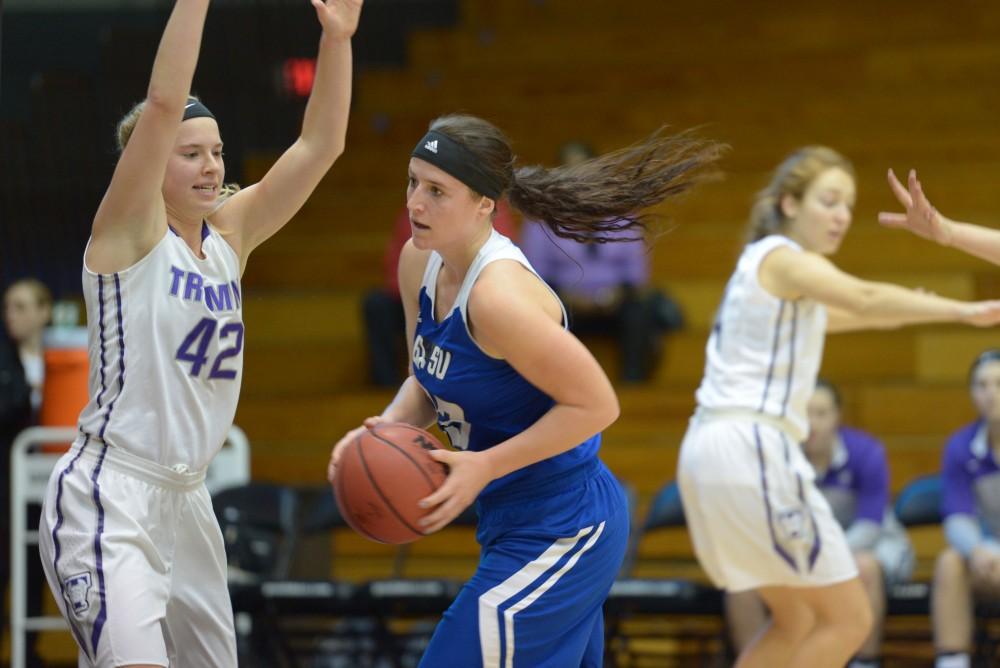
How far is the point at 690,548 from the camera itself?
8.37m

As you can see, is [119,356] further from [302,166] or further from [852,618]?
[852,618]

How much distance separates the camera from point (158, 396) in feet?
12.0

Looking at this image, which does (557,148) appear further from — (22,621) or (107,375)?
(107,375)

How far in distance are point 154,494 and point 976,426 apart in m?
4.39

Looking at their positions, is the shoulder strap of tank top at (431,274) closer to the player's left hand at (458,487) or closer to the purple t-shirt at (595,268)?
the player's left hand at (458,487)

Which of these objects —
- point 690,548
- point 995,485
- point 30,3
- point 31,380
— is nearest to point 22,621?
point 31,380

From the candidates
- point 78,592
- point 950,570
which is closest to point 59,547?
point 78,592

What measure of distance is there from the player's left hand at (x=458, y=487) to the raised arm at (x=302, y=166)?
1001 mm

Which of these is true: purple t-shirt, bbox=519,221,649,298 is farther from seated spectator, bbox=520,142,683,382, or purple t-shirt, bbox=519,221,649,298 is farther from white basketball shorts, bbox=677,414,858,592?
white basketball shorts, bbox=677,414,858,592

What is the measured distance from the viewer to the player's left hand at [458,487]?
3.37 metres

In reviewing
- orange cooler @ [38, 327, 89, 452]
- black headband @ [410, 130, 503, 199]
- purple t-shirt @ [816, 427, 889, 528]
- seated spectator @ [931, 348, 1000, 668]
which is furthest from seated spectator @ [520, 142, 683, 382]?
black headband @ [410, 130, 503, 199]

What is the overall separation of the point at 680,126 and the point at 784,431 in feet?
17.1

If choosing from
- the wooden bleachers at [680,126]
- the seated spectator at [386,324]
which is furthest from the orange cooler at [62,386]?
the seated spectator at [386,324]

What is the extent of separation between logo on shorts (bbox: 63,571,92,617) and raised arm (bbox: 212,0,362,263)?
97 centimetres
